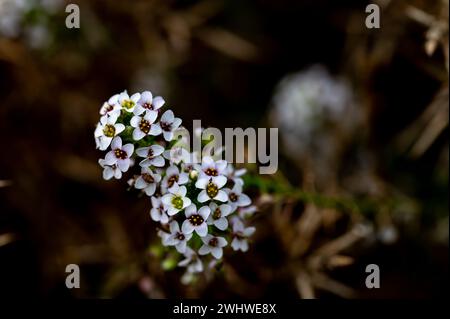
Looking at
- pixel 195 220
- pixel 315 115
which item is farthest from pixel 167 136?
pixel 315 115

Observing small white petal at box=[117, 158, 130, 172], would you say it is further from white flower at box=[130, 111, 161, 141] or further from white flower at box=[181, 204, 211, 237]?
white flower at box=[181, 204, 211, 237]

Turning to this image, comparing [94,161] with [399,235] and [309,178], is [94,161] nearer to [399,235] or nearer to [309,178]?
[309,178]

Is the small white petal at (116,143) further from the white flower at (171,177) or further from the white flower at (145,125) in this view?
the white flower at (171,177)

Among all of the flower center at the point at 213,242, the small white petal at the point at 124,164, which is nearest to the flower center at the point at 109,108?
the small white petal at the point at 124,164

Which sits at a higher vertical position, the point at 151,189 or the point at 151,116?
the point at 151,116

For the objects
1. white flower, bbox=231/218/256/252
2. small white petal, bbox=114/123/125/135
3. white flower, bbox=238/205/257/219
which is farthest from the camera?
white flower, bbox=238/205/257/219

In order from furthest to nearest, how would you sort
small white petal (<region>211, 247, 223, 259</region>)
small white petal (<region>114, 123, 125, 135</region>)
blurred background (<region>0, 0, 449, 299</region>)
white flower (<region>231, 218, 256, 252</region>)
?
1. blurred background (<region>0, 0, 449, 299</region>)
2. white flower (<region>231, 218, 256, 252</region>)
3. small white petal (<region>211, 247, 223, 259</region>)
4. small white petal (<region>114, 123, 125, 135</region>)

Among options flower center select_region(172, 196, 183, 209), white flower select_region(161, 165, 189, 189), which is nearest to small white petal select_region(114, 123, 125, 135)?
white flower select_region(161, 165, 189, 189)

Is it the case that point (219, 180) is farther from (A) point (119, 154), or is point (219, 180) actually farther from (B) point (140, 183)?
(A) point (119, 154)
